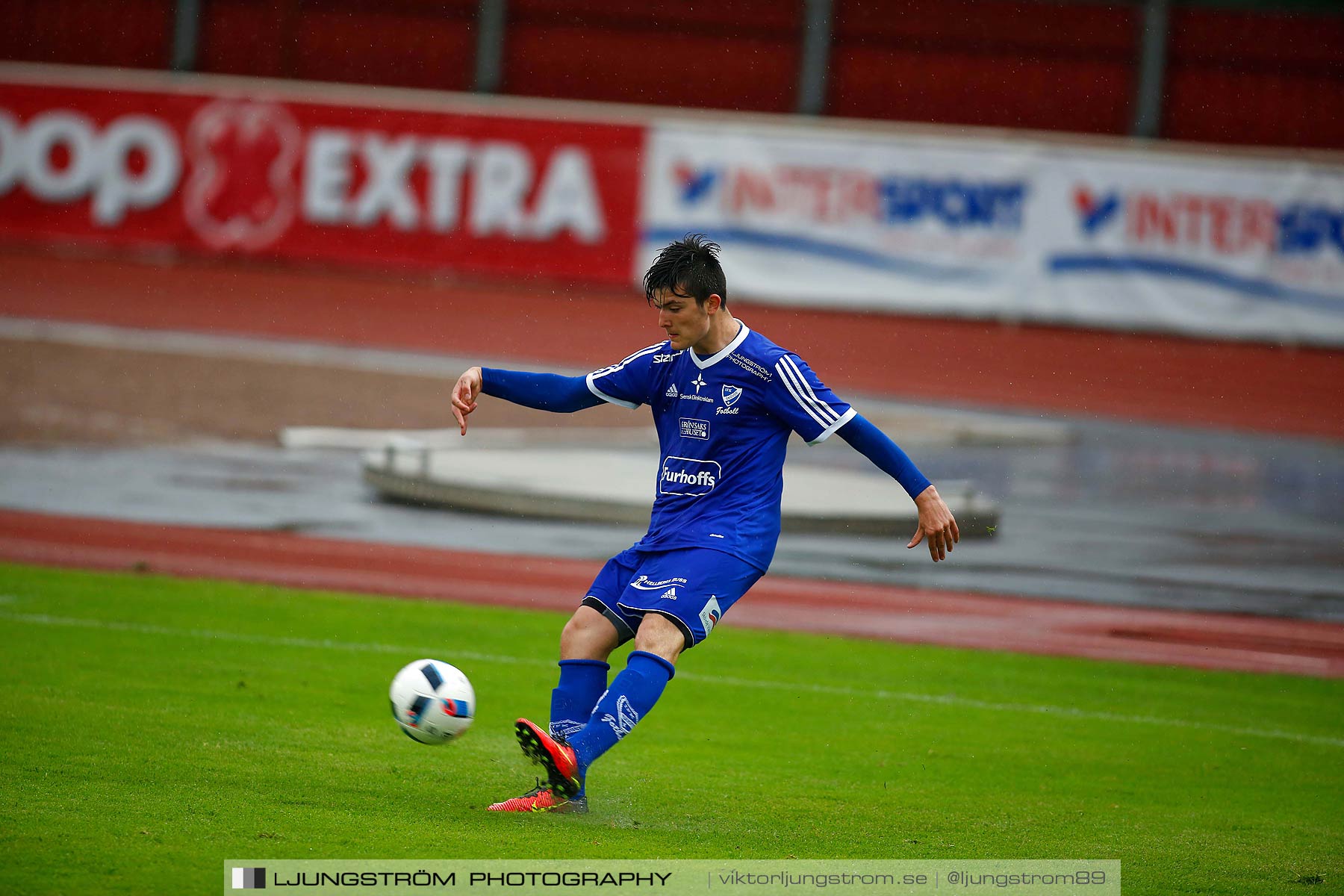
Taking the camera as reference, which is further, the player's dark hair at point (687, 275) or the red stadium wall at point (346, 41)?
the red stadium wall at point (346, 41)

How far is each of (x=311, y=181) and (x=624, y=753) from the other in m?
21.9

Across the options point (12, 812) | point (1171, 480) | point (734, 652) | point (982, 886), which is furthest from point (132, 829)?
point (1171, 480)

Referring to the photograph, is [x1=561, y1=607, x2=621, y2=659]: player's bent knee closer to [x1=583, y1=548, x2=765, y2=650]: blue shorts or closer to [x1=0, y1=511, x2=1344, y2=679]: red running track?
[x1=583, y1=548, x2=765, y2=650]: blue shorts

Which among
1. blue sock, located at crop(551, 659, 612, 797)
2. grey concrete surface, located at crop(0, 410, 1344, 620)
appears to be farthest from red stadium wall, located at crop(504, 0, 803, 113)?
blue sock, located at crop(551, 659, 612, 797)

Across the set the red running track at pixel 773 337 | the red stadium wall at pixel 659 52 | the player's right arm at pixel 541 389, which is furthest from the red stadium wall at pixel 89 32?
the player's right arm at pixel 541 389

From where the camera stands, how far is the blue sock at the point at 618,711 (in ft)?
17.8

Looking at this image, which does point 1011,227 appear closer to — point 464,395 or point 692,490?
point 692,490

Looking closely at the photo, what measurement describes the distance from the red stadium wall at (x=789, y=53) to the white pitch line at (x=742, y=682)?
25.3 meters

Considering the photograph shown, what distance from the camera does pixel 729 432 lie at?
5832 mm

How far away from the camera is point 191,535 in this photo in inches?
455

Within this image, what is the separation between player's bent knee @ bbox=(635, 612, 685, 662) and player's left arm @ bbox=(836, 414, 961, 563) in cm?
91

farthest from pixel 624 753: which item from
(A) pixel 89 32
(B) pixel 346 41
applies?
(A) pixel 89 32

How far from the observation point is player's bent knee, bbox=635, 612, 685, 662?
219 inches

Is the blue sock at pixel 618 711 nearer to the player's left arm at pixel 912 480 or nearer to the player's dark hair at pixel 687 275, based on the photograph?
the player's left arm at pixel 912 480
